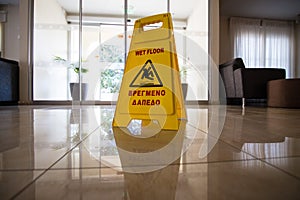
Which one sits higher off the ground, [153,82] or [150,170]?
[153,82]

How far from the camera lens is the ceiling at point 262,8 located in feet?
18.1

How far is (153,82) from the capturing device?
98 centimetres

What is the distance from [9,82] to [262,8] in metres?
6.15

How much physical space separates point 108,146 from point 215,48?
4381 mm

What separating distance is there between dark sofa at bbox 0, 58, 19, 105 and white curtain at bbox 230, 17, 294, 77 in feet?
18.3

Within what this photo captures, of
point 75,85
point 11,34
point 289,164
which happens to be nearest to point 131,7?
point 75,85

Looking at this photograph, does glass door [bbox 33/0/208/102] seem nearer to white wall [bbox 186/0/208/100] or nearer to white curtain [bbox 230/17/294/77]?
white wall [bbox 186/0/208/100]

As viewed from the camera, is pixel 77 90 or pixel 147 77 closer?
pixel 147 77

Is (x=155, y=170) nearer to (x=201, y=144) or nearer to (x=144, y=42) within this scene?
(x=201, y=144)

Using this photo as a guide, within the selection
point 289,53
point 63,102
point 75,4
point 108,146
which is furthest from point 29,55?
point 289,53

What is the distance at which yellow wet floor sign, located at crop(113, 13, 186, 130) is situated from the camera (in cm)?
94

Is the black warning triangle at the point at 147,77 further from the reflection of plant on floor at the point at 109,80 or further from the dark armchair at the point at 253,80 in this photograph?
the reflection of plant on floor at the point at 109,80

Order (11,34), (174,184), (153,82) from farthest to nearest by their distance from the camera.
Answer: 1. (11,34)
2. (153,82)
3. (174,184)

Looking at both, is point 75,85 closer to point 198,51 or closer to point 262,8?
point 198,51
